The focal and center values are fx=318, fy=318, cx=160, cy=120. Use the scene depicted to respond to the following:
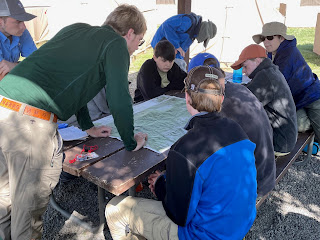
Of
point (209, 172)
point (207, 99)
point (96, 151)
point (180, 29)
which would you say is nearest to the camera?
point (209, 172)

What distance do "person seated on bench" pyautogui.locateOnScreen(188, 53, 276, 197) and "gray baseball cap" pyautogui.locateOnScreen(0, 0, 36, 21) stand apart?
1.70m

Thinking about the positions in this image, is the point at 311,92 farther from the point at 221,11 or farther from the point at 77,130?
the point at 221,11

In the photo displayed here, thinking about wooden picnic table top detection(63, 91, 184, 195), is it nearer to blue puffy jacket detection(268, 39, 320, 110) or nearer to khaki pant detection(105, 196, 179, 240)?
khaki pant detection(105, 196, 179, 240)

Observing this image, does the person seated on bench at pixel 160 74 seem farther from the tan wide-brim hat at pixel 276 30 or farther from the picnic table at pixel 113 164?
the picnic table at pixel 113 164

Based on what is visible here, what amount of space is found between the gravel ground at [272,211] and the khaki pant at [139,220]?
0.62 meters

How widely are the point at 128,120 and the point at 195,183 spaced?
657mm

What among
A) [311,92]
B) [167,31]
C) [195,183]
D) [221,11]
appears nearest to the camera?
[195,183]

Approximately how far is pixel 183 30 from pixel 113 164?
12.3 feet

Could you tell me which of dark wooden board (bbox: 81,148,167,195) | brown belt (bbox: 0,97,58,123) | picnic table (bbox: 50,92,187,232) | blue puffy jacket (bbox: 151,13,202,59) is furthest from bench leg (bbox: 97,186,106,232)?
blue puffy jacket (bbox: 151,13,202,59)

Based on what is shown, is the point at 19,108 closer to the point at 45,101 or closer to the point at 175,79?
the point at 45,101

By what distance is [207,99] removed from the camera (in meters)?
1.61

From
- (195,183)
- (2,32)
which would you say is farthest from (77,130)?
(195,183)

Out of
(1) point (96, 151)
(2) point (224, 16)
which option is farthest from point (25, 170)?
(2) point (224, 16)

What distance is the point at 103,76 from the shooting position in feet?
6.47
